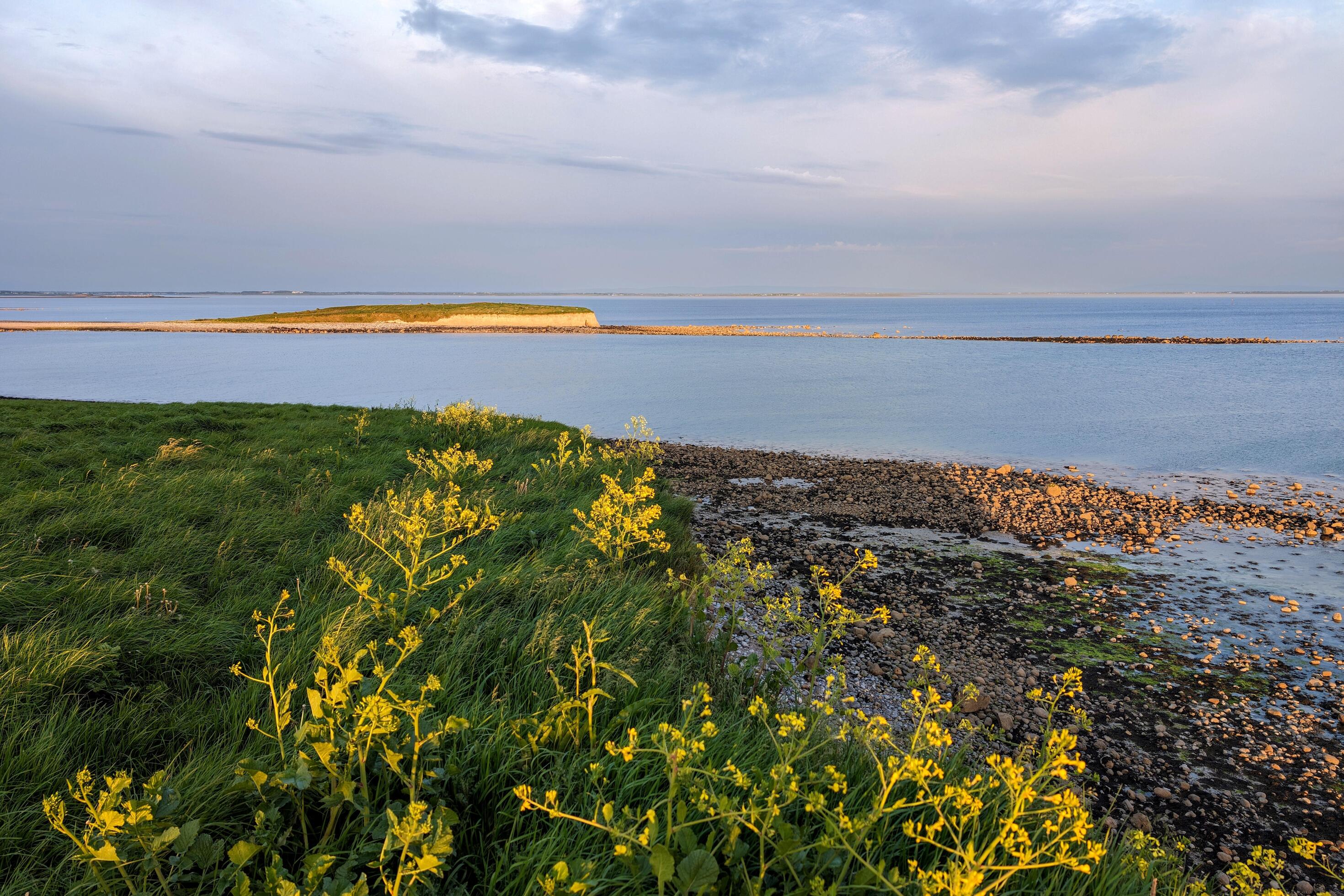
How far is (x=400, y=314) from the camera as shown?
328 feet

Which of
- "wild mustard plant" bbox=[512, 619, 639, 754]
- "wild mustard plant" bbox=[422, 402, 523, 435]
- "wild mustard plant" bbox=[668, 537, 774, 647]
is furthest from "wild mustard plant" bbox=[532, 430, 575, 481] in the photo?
"wild mustard plant" bbox=[512, 619, 639, 754]

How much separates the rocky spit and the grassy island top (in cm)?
9213

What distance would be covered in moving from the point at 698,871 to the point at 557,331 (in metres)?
92.0

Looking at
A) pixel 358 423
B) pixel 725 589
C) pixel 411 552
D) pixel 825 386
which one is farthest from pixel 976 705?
pixel 825 386

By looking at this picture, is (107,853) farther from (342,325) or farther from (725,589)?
(342,325)

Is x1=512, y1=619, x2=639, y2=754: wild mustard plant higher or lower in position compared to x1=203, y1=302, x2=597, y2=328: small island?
lower

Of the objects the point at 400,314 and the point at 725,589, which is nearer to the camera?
the point at 725,589

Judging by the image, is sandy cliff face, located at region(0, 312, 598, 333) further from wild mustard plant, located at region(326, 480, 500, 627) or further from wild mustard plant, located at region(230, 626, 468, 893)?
wild mustard plant, located at region(230, 626, 468, 893)

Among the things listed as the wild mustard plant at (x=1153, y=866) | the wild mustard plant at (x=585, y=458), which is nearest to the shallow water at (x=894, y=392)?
the wild mustard plant at (x=1153, y=866)

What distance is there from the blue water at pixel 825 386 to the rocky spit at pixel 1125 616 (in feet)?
18.6

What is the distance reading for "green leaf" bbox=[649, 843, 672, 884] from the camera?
221 centimetres

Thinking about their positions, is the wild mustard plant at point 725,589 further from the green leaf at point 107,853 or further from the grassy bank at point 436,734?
the green leaf at point 107,853

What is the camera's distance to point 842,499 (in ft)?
47.9

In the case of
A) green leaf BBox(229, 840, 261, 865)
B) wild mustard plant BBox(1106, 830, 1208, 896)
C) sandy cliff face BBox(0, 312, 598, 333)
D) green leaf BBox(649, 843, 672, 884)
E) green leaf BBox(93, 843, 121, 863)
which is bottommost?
wild mustard plant BBox(1106, 830, 1208, 896)
